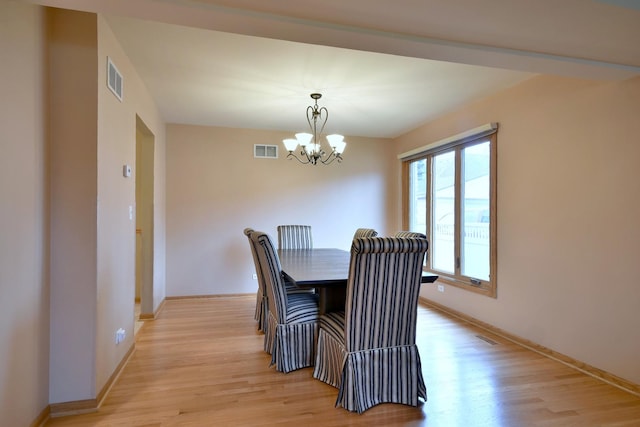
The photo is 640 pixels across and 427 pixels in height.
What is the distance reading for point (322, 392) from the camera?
230cm

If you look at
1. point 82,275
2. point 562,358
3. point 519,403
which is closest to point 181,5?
point 82,275

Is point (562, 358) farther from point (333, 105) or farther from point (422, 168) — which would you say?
point (333, 105)

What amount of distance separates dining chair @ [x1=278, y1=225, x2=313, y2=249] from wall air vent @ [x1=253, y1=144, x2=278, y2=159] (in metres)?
1.26

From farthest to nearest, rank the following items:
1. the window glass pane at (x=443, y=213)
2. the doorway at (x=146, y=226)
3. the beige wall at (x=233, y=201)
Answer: the beige wall at (x=233, y=201) → the window glass pane at (x=443, y=213) → the doorway at (x=146, y=226)

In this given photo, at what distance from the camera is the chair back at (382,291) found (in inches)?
75.6

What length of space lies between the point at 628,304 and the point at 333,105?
3.20m

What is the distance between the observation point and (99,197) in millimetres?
2146

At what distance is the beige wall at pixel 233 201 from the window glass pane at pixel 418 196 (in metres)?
0.86

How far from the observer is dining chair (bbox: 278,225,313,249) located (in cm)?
445

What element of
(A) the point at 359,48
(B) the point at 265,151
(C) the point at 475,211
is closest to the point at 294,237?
(B) the point at 265,151

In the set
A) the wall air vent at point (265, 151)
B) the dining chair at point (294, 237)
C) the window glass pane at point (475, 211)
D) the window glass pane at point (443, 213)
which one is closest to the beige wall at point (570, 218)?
the window glass pane at point (475, 211)

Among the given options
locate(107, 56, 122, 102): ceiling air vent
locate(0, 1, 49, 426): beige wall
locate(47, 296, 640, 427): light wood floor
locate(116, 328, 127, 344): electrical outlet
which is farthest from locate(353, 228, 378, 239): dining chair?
locate(0, 1, 49, 426): beige wall

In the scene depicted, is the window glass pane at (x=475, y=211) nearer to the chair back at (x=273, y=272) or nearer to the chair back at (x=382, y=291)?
the chair back at (x=382, y=291)

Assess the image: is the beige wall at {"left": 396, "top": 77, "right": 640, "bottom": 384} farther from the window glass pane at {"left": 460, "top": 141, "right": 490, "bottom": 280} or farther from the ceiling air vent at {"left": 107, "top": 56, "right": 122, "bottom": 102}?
the ceiling air vent at {"left": 107, "top": 56, "right": 122, "bottom": 102}
